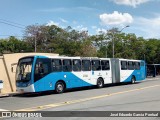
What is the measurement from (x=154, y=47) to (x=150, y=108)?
6963cm

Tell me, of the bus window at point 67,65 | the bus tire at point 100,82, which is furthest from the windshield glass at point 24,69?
the bus tire at point 100,82

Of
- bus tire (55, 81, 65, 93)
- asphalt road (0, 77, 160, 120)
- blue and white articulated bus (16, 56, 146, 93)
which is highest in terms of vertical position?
blue and white articulated bus (16, 56, 146, 93)

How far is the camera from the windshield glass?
20975 mm

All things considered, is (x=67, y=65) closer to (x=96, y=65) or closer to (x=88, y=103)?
(x=96, y=65)

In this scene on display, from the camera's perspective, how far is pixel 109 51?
75625 millimetres

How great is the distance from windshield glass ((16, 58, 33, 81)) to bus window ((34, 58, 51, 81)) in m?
0.46

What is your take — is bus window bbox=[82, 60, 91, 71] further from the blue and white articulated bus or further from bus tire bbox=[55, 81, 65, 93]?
bus tire bbox=[55, 81, 65, 93]

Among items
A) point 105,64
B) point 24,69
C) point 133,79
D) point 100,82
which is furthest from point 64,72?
point 133,79

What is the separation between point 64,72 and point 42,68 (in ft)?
7.66

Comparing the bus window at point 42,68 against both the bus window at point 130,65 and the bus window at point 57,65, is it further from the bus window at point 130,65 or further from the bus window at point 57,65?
the bus window at point 130,65

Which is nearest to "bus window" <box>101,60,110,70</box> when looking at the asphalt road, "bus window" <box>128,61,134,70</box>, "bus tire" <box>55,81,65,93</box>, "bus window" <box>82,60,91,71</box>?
"bus window" <box>82,60,91,71</box>

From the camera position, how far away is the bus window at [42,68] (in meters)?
21.0

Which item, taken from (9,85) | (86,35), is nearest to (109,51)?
(86,35)

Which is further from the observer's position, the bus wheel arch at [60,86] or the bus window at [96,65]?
the bus window at [96,65]
